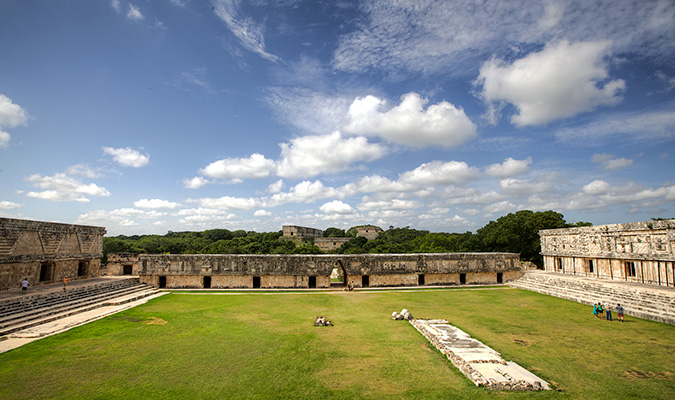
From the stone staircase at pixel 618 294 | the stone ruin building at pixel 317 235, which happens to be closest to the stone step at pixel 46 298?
the stone staircase at pixel 618 294

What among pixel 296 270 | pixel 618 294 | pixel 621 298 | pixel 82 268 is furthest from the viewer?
pixel 296 270

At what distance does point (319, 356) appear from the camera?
7566mm

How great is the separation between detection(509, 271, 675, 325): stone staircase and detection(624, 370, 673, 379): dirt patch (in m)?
5.39

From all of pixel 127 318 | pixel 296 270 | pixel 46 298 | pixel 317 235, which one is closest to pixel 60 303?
pixel 46 298

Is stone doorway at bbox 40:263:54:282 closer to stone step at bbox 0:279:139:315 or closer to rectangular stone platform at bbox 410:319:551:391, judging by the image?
stone step at bbox 0:279:139:315

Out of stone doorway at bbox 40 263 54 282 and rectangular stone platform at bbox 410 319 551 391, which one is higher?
stone doorway at bbox 40 263 54 282

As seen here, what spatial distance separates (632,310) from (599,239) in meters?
7.71

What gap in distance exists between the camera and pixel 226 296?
52.1 ft

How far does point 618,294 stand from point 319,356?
13.9 meters

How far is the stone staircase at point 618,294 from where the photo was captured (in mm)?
11141

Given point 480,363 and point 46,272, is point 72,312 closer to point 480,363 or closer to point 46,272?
point 46,272

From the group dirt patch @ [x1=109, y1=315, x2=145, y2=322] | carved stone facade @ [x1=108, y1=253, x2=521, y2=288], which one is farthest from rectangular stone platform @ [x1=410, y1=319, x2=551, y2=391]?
dirt patch @ [x1=109, y1=315, x2=145, y2=322]

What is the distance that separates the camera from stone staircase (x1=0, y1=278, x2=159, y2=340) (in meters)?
9.77

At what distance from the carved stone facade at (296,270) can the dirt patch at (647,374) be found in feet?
40.7
